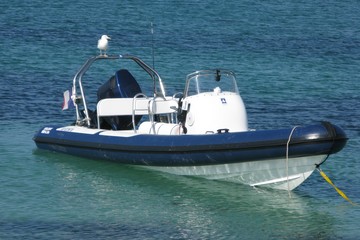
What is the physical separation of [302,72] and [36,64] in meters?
5.75

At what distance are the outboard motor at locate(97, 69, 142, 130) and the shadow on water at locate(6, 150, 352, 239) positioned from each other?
79 cm

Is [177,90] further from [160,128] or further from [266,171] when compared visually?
[266,171]

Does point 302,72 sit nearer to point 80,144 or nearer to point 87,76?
point 87,76

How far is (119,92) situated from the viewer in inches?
628

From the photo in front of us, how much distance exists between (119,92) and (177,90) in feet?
18.9

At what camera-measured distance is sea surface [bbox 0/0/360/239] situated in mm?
12516

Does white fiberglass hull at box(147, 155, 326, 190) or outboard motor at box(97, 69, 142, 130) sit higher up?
outboard motor at box(97, 69, 142, 130)

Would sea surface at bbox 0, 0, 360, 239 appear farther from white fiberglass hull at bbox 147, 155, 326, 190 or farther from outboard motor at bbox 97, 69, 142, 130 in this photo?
outboard motor at bbox 97, 69, 142, 130

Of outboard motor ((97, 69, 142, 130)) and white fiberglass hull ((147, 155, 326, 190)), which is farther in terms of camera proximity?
outboard motor ((97, 69, 142, 130))

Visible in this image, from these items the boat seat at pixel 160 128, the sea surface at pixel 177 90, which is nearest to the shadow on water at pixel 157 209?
the sea surface at pixel 177 90

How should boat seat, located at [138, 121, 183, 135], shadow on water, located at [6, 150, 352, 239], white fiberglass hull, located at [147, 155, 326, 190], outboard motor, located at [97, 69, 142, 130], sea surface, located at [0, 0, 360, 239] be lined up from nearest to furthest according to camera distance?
1. shadow on water, located at [6, 150, 352, 239]
2. sea surface, located at [0, 0, 360, 239]
3. white fiberglass hull, located at [147, 155, 326, 190]
4. boat seat, located at [138, 121, 183, 135]
5. outboard motor, located at [97, 69, 142, 130]

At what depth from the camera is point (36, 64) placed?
24.3 meters

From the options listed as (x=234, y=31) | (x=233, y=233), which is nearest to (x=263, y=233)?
(x=233, y=233)

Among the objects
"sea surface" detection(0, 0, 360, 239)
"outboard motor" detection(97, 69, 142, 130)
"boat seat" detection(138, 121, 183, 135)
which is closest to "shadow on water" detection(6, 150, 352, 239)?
"sea surface" detection(0, 0, 360, 239)
